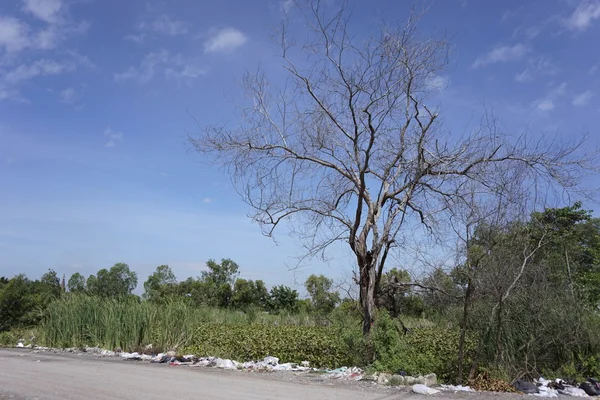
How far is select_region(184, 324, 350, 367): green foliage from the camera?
1262cm

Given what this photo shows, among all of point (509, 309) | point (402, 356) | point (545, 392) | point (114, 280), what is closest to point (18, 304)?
point (402, 356)

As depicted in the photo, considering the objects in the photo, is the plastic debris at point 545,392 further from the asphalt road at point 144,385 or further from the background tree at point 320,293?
the background tree at point 320,293

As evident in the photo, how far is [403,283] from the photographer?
12078 millimetres

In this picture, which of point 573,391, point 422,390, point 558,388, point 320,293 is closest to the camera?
point 422,390

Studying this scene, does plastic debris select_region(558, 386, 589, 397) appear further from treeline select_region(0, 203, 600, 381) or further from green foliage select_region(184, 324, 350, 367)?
green foliage select_region(184, 324, 350, 367)

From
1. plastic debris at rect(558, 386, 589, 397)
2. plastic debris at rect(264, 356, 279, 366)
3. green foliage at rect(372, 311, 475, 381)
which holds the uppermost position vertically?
green foliage at rect(372, 311, 475, 381)

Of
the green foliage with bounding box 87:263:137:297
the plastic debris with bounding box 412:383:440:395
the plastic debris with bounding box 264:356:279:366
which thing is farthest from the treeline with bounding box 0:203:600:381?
the green foliage with bounding box 87:263:137:297

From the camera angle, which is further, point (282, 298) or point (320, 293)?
point (282, 298)

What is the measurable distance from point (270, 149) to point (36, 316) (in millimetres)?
15223

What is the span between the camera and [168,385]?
9453 millimetres

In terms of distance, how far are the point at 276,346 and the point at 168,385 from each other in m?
4.55

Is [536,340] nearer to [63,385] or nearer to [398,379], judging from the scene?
[398,379]

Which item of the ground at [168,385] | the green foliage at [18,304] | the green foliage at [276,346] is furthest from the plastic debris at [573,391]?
the green foliage at [18,304]

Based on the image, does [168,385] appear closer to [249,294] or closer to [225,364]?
[225,364]
